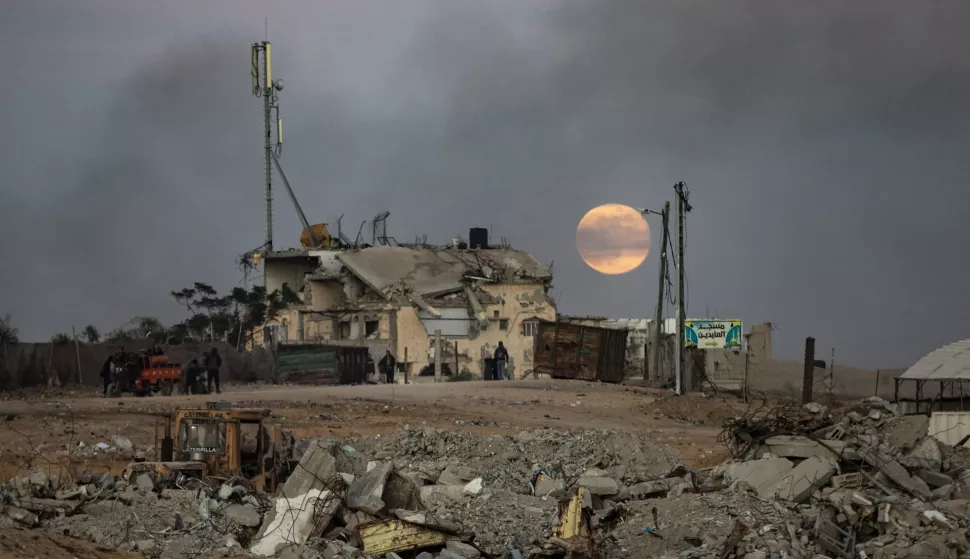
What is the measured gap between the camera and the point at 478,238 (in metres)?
54.9

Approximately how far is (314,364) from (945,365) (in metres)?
22.1

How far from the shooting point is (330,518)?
49.3 feet

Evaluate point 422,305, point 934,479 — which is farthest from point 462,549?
point 422,305

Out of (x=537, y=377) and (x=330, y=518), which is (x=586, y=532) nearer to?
(x=330, y=518)

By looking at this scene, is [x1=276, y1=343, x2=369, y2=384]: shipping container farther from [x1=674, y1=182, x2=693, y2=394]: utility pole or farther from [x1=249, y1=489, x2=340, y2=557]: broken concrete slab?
[x1=249, y1=489, x2=340, y2=557]: broken concrete slab

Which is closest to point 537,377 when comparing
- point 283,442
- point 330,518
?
point 283,442

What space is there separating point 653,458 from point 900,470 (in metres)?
5.05

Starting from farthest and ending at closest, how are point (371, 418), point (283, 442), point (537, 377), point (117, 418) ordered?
1. point (537, 377)
2. point (371, 418)
3. point (117, 418)
4. point (283, 442)

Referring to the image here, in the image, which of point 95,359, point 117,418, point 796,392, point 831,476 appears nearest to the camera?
point 831,476

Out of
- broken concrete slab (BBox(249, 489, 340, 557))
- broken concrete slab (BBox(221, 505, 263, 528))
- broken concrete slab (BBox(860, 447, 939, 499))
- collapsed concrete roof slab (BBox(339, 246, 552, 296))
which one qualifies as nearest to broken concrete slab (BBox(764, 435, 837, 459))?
broken concrete slab (BBox(860, 447, 939, 499))

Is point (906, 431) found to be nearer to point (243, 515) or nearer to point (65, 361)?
point (243, 515)

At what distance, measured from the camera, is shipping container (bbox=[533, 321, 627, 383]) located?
3441cm

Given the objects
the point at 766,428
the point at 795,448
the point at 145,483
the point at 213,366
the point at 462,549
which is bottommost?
the point at 462,549

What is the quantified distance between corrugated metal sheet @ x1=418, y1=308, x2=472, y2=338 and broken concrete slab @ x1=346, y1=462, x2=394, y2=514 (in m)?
28.9
